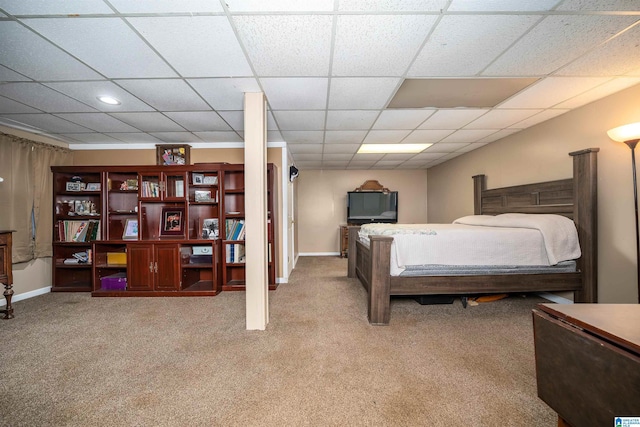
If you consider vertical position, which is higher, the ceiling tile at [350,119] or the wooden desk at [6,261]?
the ceiling tile at [350,119]

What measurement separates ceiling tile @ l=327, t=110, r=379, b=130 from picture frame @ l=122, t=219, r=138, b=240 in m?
3.08

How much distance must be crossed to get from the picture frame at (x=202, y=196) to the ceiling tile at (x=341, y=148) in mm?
A: 2001

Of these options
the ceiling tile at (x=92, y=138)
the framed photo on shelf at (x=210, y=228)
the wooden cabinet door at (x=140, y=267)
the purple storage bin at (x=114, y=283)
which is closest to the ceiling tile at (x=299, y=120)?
the framed photo on shelf at (x=210, y=228)

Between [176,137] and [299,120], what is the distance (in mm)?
1983

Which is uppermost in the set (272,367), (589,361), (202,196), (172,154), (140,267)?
(172,154)

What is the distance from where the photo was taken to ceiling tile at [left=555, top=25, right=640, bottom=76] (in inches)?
63.1

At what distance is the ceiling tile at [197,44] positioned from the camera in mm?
1436

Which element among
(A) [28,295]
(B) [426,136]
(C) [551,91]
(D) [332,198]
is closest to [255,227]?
(B) [426,136]

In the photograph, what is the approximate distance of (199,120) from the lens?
9.78 ft

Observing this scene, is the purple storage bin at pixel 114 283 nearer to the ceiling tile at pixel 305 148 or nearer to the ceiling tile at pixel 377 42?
the ceiling tile at pixel 305 148

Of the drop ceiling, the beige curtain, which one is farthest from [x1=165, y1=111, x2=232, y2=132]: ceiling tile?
the beige curtain

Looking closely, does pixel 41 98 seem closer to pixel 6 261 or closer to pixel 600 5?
pixel 6 261

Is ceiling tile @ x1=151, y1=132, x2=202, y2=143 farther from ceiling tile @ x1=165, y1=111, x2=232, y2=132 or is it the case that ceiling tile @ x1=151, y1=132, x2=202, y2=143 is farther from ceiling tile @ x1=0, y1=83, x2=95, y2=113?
ceiling tile @ x1=0, y1=83, x2=95, y2=113

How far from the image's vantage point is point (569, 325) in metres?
0.91
